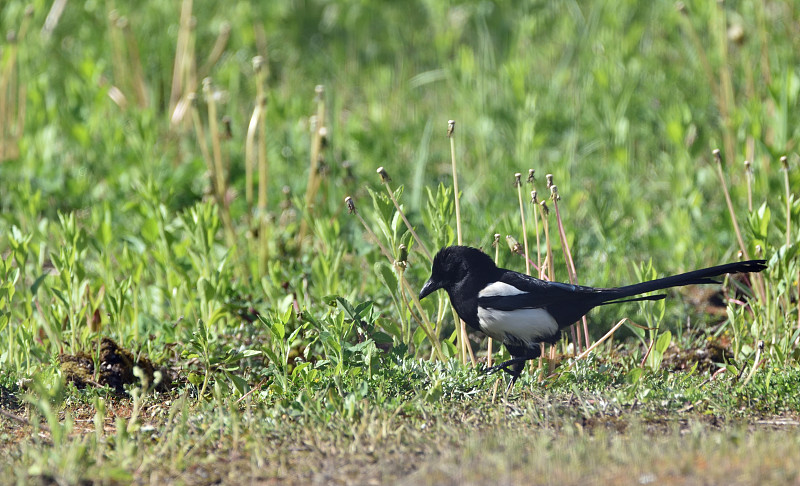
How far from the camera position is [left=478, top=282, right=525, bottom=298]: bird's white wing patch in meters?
3.36

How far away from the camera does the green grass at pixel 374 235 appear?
2.90 metres

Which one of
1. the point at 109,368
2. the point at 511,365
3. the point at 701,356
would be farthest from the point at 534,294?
the point at 109,368

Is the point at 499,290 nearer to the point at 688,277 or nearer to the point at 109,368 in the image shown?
the point at 688,277

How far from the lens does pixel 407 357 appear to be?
135 inches

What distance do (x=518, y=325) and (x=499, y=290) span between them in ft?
0.47

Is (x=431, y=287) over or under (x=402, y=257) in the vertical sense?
under

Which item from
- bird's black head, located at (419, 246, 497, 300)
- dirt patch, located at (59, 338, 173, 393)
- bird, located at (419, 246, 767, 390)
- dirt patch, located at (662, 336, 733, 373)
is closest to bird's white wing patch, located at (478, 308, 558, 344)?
bird, located at (419, 246, 767, 390)

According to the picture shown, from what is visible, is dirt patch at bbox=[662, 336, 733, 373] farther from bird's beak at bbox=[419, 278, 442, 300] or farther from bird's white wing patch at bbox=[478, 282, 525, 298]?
bird's beak at bbox=[419, 278, 442, 300]

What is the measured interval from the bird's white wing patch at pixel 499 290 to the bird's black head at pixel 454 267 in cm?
5

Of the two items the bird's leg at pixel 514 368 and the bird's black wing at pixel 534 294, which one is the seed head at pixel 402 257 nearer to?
the bird's black wing at pixel 534 294

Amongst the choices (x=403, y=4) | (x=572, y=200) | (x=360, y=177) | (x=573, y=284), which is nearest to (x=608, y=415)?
(x=573, y=284)

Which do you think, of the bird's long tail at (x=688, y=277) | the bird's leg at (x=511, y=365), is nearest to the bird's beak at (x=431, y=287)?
the bird's leg at (x=511, y=365)

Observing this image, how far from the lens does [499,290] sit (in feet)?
11.1

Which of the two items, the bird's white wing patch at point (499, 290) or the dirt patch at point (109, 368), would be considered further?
the dirt patch at point (109, 368)
